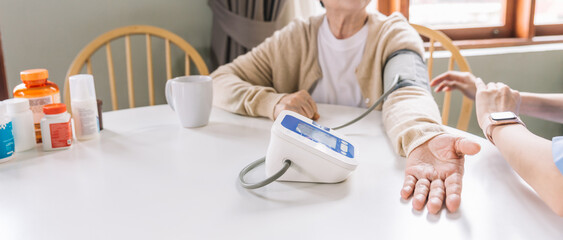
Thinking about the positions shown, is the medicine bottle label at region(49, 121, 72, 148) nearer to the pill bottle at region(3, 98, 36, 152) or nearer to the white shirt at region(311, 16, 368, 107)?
the pill bottle at region(3, 98, 36, 152)

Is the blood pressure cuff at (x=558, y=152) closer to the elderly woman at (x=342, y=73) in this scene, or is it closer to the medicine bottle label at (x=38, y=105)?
the elderly woman at (x=342, y=73)

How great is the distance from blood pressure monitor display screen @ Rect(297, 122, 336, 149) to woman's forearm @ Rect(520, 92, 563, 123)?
0.57 metres

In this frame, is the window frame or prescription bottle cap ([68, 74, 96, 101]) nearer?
prescription bottle cap ([68, 74, 96, 101])

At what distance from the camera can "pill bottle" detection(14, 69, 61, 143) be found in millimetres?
893

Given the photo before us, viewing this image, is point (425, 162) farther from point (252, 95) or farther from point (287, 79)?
point (287, 79)

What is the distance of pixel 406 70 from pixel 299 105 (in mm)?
290

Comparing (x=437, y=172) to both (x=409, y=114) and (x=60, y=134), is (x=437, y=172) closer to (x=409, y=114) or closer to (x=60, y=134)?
(x=409, y=114)

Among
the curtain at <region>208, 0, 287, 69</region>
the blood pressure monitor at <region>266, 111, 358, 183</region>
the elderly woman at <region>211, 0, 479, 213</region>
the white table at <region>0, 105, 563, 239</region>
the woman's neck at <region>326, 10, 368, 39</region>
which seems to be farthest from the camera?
the curtain at <region>208, 0, 287, 69</region>

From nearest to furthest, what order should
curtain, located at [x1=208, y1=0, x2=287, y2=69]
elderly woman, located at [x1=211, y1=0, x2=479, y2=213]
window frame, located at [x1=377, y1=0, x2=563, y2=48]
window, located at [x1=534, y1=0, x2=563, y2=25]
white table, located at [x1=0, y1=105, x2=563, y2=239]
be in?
white table, located at [x1=0, y1=105, x2=563, y2=239] → elderly woman, located at [x1=211, y1=0, x2=479, y2=213] → curtain, located at [x1=208, y1=0, x2=287, y2=69] → window frame, located at [x1=377, y1=0, x2=563, y2=48] → window, located at [x1=534, y1=0, x2=563, y2=25]

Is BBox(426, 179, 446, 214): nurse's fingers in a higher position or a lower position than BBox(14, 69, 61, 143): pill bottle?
lower

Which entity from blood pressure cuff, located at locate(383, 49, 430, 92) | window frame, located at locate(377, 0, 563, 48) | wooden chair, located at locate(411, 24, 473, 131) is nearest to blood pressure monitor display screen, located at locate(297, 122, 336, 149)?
blood pressure cuff, located at locate(383, 49, 430, 92)

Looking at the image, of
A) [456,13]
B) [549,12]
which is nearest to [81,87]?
[456,13]

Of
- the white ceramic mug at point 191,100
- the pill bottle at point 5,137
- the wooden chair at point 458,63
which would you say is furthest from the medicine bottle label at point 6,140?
the wooden chair at point 458,63

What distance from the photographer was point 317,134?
0.77 meters
